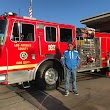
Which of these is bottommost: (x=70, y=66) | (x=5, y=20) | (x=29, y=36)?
(x=70, y=66)

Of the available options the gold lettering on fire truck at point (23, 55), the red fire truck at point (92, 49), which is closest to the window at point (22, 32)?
the gold lettering on fire truck at point (23, 55)

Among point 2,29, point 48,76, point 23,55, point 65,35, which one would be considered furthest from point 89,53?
point 2,29

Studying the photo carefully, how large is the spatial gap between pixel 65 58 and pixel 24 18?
74.6 inches

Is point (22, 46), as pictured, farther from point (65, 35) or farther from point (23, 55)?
point (65, 35)

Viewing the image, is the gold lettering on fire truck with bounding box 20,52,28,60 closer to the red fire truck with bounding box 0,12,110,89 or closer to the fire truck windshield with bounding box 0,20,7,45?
the red fire truck with bounding box 0,12,110,89

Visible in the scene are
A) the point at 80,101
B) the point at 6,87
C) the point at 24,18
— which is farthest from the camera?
the point at 6,87

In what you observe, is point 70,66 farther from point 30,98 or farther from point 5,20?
point 5,20

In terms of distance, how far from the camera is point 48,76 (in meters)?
8.20

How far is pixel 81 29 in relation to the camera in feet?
32.2

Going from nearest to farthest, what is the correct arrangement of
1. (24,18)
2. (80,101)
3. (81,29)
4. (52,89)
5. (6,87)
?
(80,101)
(24,18)
(52,89)
(6,87)
(81,29)

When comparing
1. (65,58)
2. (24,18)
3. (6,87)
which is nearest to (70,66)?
(65,58)

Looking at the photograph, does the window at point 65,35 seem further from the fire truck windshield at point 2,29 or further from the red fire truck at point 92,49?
the fire truck windshield at point 2,29

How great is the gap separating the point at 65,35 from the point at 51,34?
0.72 metres

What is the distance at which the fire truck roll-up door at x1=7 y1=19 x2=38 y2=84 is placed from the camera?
23.9 feet
